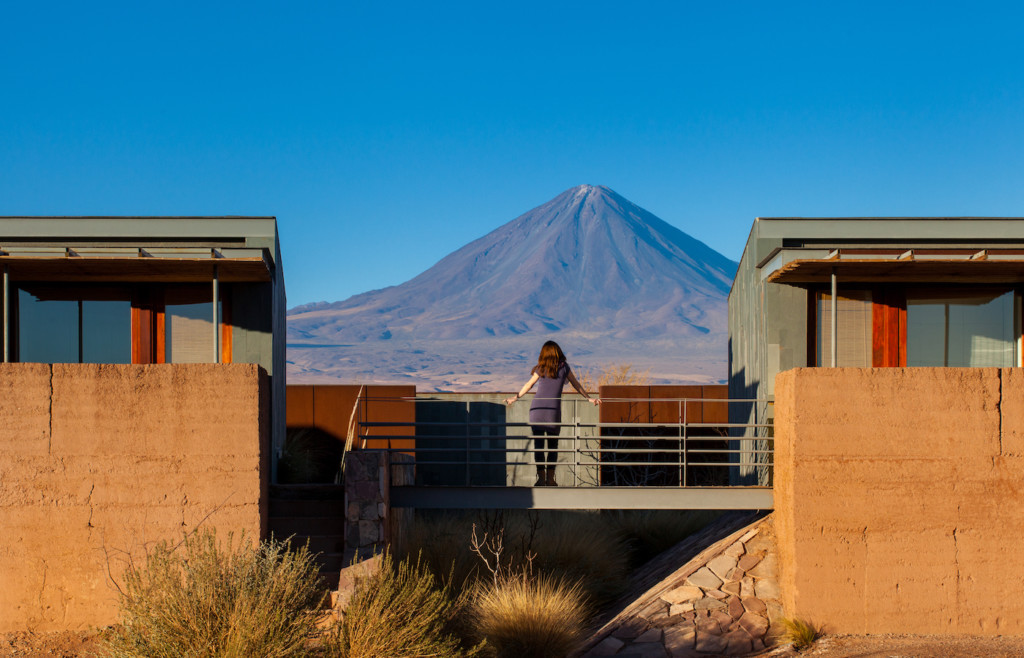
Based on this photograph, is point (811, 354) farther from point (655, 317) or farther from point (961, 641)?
point (655, 317)

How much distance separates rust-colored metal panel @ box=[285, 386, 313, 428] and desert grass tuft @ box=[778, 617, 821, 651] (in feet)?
34.7

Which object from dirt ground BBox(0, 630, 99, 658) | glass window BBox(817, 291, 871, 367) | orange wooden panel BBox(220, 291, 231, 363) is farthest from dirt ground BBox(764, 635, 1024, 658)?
orange wooden panel BBox(220, 291, 231, 363)

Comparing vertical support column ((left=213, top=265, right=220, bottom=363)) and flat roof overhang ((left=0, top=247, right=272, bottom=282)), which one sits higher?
flat roof overhang ((left=0, top=247, right=272, bottom=282))

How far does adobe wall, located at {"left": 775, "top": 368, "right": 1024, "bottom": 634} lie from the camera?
9789 mm

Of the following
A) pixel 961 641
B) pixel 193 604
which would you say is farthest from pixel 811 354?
pixel 193 604

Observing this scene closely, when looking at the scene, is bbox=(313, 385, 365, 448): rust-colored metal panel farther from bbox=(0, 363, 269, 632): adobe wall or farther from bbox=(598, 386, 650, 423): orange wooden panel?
bbox=(0, 363, 269, 632): adobe wall

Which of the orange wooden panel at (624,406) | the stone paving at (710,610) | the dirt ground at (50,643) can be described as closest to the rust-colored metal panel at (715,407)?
the orange wooden panel at (624,406)

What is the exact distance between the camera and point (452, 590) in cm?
1213

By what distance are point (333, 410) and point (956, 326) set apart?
35.5 feet

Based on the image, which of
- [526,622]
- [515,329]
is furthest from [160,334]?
[515,329]

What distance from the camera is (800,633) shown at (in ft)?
31.9

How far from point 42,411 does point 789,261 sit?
8416 millimetres

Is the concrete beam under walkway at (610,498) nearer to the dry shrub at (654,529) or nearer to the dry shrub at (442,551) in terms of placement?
the dry shrub at (442,551)

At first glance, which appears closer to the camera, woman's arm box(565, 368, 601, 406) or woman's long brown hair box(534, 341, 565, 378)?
woman's arm box(565, 368, 601, 406)
